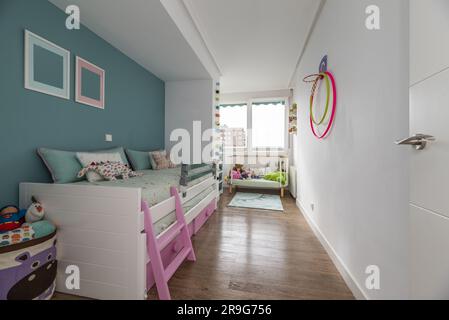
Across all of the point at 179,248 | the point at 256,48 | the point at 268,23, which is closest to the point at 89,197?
the point at 179,248

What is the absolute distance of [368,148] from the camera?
111cm

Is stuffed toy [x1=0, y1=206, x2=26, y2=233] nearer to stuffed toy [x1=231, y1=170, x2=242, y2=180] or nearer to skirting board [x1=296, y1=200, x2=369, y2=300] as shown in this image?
skirting board [x1=296, y1=200, x2=369, y2=300]

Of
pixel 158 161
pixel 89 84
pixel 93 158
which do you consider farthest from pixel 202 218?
pixel 89 84

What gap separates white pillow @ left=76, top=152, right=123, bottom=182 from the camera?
1.59 meters

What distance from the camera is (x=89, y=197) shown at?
3.77 ft

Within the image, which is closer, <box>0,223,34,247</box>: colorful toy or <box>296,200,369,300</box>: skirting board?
<box>0,223,34,247</box>: colorful toy

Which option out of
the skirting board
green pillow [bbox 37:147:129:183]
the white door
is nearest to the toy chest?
green pillow [bbox 37:147:129:183]

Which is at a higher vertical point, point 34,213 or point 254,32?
point 254,32

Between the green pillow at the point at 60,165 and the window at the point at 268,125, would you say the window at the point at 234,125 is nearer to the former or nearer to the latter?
the window at the point at 268,125

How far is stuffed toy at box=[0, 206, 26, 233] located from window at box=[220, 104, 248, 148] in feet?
13.0

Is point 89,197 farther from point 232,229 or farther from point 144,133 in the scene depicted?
point 144,133

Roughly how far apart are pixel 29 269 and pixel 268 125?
4.55m

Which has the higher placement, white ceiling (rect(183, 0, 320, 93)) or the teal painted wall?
white ceiling (rect(183, 0, 320, 93))

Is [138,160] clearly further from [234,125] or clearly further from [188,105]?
[234,125]
